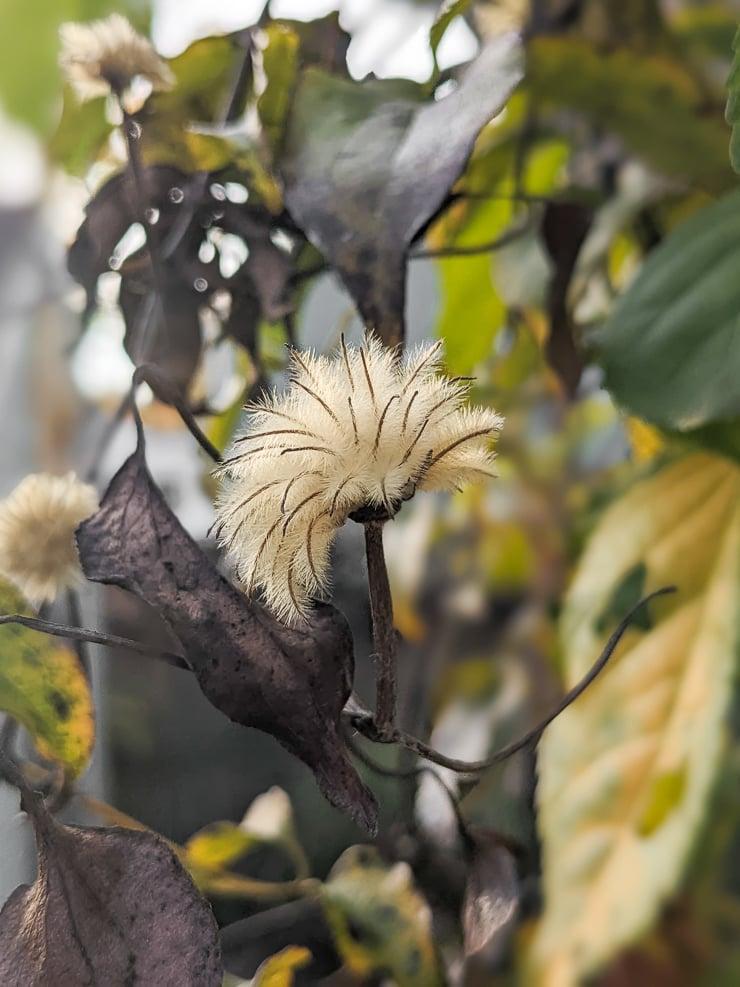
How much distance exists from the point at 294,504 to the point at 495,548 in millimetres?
624

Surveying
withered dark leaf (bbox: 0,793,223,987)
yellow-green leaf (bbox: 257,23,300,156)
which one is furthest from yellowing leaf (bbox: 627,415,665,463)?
withered dark leaf (bbox: 0,793,223,987)

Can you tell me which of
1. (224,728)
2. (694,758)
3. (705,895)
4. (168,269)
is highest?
(168,269)

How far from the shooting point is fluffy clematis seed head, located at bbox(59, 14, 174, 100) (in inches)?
11.3

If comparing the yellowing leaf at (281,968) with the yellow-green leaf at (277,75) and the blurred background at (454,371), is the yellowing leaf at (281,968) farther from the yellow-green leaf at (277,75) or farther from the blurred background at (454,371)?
the yellow-green leaf at (277,75)

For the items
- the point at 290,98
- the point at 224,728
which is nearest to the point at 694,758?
the point at 224,728

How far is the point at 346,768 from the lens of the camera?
0.66 ft

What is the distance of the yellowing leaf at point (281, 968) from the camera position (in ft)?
0.78

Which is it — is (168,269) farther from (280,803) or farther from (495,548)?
(495,548)

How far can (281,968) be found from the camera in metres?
0.25

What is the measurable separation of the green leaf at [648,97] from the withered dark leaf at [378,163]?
0.70 feet

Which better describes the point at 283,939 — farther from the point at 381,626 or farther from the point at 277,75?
the point at 277,75

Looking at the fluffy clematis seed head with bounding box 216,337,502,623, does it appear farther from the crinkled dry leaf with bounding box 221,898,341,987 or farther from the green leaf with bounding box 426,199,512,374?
the green leaf with bounding box 426,199,512,374

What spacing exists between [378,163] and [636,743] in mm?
273

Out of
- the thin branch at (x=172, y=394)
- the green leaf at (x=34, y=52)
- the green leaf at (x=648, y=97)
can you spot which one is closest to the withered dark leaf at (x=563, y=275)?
the green leaf at (x=648, y=97)
